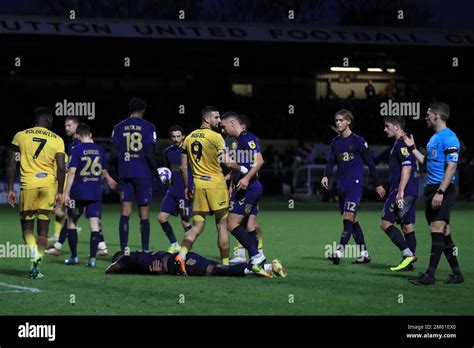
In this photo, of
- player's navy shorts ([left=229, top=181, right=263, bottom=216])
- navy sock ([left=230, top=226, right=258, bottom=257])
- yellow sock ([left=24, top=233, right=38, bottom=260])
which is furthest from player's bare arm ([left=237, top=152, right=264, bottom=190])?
yellow sock ([left=24, top=233, right=38, bottom=260])

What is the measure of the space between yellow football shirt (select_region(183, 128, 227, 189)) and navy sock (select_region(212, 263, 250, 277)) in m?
1.07

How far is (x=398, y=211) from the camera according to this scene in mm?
13758

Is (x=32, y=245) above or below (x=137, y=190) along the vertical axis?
below

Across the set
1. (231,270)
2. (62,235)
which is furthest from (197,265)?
(62,235)

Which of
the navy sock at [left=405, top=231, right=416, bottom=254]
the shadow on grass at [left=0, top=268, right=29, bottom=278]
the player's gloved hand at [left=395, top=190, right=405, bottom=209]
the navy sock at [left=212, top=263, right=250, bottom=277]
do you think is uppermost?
the player's gloved hand at [left=395, top=190, right=405, bottom=209]

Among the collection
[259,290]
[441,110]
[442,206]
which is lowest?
[259,290]

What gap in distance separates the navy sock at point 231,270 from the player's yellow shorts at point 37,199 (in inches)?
92.4

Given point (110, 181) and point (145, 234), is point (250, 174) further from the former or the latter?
point (110, 181)

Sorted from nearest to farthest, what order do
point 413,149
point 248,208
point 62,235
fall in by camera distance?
point 413,149, point 248,208, point 62,235

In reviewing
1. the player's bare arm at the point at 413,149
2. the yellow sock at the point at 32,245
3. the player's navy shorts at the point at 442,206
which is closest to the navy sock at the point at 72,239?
the yellow sock at the point at 32,245

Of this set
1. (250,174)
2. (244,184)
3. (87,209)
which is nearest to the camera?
(244,184)

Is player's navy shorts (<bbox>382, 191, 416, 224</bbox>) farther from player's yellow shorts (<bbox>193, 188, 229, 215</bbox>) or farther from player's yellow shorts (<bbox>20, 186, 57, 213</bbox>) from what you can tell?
player's yellow shorts (<bbox>20, 186, 57, 213</bbox>)

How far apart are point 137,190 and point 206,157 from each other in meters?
2.28

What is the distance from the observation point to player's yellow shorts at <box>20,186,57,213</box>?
12898 mm
